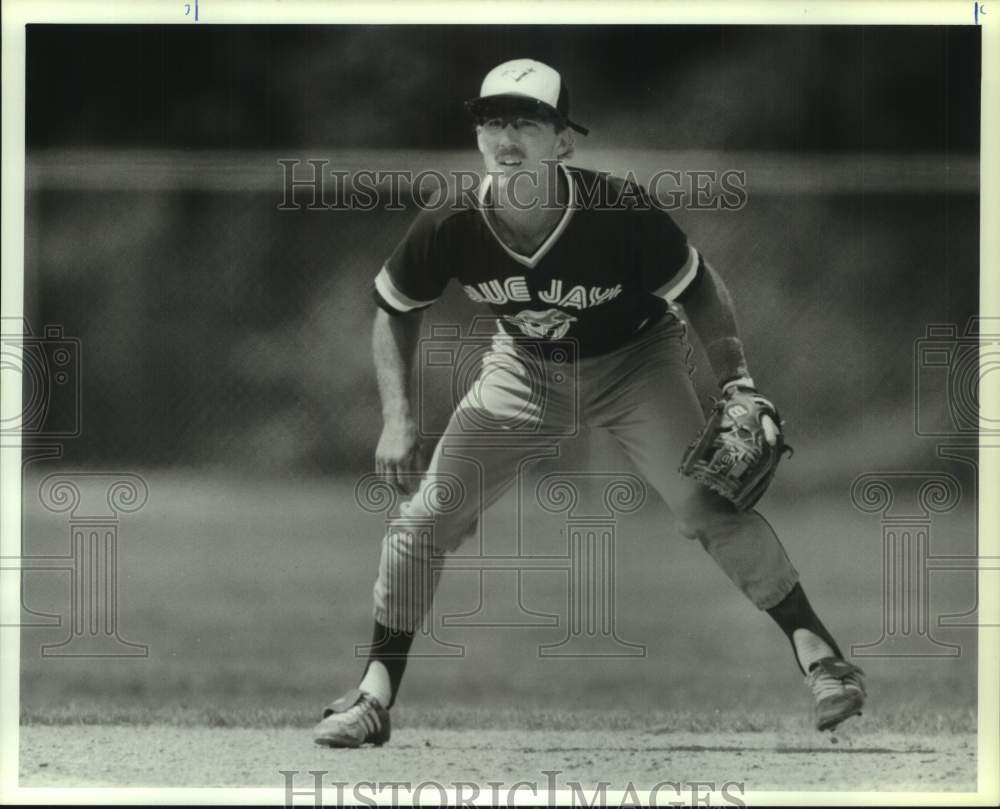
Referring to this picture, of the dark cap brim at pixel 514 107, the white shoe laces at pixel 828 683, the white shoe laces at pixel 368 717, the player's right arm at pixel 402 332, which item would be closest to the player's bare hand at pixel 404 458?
the player's right arm at pixel 402 332

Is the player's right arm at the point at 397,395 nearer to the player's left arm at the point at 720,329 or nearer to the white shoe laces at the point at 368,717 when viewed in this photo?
the white shoe laces at the point at 368,717

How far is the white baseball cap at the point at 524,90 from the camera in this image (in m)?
5.64

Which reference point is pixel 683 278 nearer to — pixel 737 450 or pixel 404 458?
pixel 737 450

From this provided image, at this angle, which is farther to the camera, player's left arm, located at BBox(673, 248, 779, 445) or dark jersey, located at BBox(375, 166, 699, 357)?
player's left arm, located at BBox(673, 248, 779, 445)

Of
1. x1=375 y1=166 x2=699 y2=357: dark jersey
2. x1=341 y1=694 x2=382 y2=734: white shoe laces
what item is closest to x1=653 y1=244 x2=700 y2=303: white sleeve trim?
x1=375 y1=166 x2=699 y2=357: dark jersey

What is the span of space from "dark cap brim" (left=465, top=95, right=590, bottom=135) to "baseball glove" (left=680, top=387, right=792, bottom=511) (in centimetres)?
119

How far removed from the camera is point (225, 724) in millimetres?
5770

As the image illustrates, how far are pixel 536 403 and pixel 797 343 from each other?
98 centimetres

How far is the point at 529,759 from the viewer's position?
224 inches

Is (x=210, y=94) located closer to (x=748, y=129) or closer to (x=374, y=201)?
(x=374, y=201)

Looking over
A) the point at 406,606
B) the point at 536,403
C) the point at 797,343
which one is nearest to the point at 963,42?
the point at 797,343

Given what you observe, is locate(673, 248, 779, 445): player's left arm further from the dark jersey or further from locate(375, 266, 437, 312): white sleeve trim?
locate(375, 266, 437, 312): white sleeve trim

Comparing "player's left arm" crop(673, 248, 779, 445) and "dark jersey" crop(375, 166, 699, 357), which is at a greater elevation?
"dark jersey" crop(375, 166, 699, 357)

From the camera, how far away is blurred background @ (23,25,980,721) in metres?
5.70
